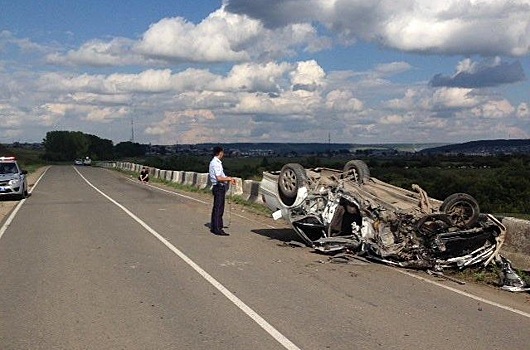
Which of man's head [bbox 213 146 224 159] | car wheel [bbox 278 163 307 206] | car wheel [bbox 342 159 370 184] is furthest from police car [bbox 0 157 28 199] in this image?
car wheel [bbox 342 159 370 184]

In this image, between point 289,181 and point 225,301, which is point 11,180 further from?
point 225,301

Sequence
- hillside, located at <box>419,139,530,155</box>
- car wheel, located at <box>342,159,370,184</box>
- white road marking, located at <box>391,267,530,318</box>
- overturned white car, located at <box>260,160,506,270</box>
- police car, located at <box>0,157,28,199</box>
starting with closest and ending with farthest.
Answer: white road marking, located at <box>391,267,530,318</box> < overturned white car, located at <box>260,160,506,270</box> < car wheel, located at <box>342,159,370,184</box> < police car, located at <box>0,157,28,199</box> < hillside, located at <box>419,139,530,155</box>

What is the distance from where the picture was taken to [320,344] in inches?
233

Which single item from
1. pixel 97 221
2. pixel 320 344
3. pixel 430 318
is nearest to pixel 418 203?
Result: pixel 430 318

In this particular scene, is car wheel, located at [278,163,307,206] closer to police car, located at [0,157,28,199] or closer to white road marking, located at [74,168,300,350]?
white road marking, located at [74,168,300,350]

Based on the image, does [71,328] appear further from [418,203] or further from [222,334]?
[418,203]

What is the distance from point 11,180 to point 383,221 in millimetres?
17133

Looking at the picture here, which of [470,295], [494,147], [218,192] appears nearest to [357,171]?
[218,192]

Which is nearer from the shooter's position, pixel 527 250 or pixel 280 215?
pixel 527 250

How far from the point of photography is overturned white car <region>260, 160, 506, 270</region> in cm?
997

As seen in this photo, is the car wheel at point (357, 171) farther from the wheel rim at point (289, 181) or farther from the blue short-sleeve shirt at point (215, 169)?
the blue short-sleeve shirt at point (215, 169)

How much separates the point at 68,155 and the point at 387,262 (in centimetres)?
17579

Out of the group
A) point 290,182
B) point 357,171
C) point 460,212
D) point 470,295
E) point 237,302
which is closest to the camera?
point 237,302

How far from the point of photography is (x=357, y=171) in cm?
1328
